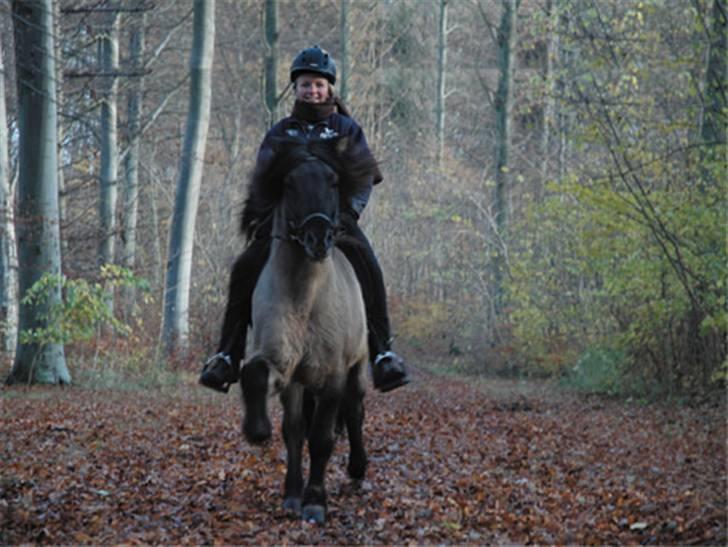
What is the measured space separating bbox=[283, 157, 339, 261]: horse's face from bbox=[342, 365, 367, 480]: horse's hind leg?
1.56 meters

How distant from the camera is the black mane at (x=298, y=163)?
24.4 feet

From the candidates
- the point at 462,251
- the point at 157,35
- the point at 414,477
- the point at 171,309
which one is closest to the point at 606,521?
the point at 414,477

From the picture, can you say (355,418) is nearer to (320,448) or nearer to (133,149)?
(320,448)

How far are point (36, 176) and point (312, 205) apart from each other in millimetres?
10665

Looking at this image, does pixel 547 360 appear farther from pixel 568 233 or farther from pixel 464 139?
pixel 464 139

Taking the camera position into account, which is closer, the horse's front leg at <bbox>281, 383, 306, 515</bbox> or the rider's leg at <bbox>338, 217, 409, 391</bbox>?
the horse's front leg at <bbox>281, 383, 306, 515</bbox>

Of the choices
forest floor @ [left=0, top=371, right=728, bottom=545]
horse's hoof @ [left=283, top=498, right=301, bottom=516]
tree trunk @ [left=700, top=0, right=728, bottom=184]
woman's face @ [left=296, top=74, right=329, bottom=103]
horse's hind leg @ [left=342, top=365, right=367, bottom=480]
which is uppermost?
tree trunk @ [left=700, top=0, right=728, bottom=184]

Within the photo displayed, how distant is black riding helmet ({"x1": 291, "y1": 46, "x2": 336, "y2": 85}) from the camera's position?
839 cm

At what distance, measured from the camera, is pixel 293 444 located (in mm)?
7539

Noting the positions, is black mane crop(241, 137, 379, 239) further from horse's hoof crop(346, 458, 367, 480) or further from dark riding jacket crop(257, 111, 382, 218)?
horse's hoof crop(346, 458, 367, 480)

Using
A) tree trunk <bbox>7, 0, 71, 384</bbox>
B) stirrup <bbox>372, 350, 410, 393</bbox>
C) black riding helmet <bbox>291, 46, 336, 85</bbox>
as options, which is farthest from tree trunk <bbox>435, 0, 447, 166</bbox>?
stirrup <bbox>372, 350, 410, 393</bbox>

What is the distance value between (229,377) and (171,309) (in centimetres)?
1454

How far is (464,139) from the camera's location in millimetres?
52125

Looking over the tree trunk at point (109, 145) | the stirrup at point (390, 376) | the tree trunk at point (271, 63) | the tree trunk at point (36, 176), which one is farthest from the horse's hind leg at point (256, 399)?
the tree trunk at point (109, 145)
